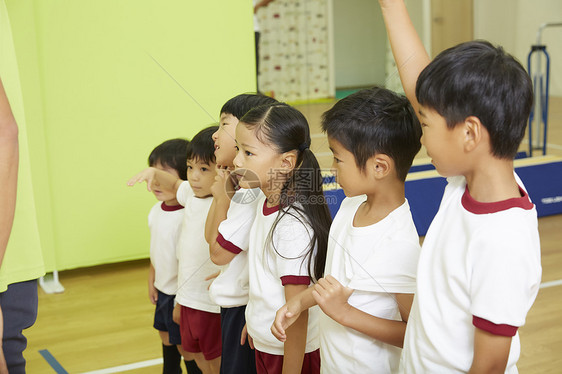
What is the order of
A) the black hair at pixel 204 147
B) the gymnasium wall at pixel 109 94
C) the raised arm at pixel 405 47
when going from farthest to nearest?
the gymnasium wall at pixel 109 94 → the black hair at pixel 204 147 → the raised arm at pixel 405 47

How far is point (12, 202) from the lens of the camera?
86cm

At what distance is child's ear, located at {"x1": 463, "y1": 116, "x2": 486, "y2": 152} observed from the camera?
766mm

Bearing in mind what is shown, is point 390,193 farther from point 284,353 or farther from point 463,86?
point 284,353

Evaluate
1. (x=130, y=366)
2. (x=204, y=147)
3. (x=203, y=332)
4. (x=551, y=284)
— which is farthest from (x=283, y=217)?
(x=551, y=284)

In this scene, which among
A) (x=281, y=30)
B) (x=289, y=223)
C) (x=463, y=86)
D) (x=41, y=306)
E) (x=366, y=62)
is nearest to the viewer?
(x=463, y=86)

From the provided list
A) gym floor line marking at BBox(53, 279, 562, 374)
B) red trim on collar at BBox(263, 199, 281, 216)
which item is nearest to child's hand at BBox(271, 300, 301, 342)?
red trim on collar at BBox(263, 199, 281, 216)

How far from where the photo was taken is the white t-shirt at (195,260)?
1.60m

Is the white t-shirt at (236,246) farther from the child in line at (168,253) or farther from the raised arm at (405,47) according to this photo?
the raised arm at (405,47)

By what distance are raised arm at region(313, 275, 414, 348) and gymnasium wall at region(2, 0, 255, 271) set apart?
1.99m

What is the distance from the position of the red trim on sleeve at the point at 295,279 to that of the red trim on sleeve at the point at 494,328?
443mm

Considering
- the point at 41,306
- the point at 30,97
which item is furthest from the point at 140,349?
the point at 30,97

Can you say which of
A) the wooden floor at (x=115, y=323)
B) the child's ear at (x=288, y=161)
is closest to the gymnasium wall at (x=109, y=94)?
the wooden floor at (x=115, y=323)

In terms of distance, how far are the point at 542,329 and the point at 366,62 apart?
8.00 metres

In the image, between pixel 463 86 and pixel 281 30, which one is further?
pixel 281 30
